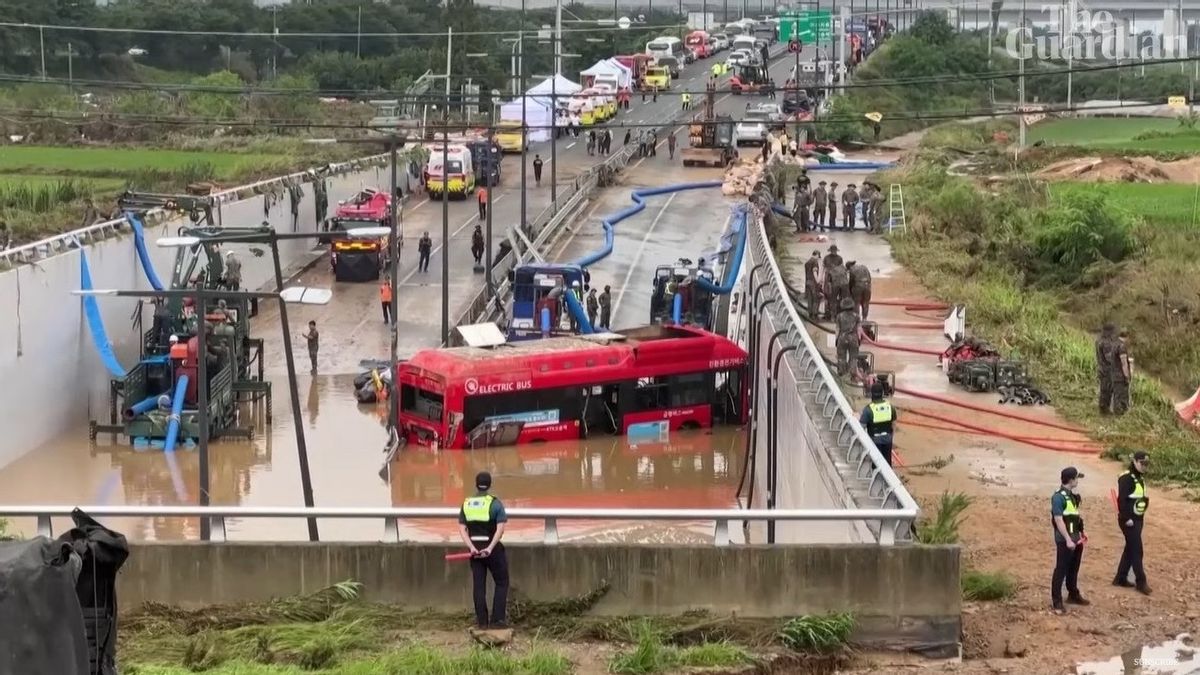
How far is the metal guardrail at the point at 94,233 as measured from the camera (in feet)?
120

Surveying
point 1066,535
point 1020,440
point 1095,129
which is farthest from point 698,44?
point 1066,535

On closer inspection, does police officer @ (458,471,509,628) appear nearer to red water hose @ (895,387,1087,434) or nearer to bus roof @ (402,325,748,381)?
red water hose @ (895,387,1087,434)

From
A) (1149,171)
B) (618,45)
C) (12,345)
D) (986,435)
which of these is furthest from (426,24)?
(986,435)

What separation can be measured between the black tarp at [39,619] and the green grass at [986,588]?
33.0ft

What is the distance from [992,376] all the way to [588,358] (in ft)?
30.9

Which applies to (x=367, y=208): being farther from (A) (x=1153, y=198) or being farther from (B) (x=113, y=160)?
(A) (x=1153, y=198)

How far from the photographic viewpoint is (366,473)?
106 ft

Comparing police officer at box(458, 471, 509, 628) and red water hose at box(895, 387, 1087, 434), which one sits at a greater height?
police officer at box(458, 471, 509, 628)

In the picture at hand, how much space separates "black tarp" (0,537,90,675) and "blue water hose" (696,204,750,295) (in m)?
33.7

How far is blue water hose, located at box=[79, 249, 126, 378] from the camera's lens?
123 feet

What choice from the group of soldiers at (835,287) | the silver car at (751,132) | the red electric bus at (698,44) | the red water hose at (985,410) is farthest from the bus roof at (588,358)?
the red electric bus at (698,44)

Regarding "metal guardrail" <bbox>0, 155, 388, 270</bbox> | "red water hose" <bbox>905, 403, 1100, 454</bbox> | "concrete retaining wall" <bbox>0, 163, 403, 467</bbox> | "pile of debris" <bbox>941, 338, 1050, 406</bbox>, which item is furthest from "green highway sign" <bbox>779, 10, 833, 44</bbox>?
"red water hose" <bbox>905, 403, 1100, 454</bbox>

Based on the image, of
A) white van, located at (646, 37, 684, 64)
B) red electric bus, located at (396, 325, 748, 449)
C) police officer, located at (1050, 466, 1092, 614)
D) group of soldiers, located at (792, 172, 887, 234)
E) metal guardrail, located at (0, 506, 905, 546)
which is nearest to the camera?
metal guardrail, located at (0, 506, 905, 546)

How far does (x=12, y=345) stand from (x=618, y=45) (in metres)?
104
